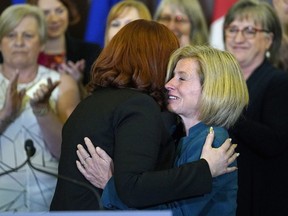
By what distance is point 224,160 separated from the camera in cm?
219

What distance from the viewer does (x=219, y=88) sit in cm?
225

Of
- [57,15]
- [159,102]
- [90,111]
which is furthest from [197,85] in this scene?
[57,15]

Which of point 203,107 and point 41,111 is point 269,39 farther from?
point 203,107

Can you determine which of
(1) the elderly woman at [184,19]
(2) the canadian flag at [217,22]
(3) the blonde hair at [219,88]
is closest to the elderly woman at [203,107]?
(3) the blonde hair at [219,88]

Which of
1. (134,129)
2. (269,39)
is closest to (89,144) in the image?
(134,129)

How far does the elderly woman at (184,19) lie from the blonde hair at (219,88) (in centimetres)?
137

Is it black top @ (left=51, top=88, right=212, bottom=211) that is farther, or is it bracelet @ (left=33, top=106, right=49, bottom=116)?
bracelet @ (left=33, top=106, right=49, bottom=116)

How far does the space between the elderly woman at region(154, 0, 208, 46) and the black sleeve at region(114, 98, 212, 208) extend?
160 centimetres

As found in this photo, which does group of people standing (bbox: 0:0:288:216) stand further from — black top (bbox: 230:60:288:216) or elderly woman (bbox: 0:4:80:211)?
elderly woman (bbox: 0:4:80:211)

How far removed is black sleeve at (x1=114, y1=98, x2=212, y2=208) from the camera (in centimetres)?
208

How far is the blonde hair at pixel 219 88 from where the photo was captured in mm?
2250

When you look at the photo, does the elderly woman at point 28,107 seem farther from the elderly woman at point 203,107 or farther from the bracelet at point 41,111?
the elderly woman at point 203,107

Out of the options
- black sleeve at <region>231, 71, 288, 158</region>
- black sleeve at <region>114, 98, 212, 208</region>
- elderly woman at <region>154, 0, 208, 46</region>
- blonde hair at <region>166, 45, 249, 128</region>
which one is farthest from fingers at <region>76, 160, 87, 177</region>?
elderly woman at <region>154, 0, 208, 46</region>

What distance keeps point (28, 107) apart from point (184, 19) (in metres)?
0.90
